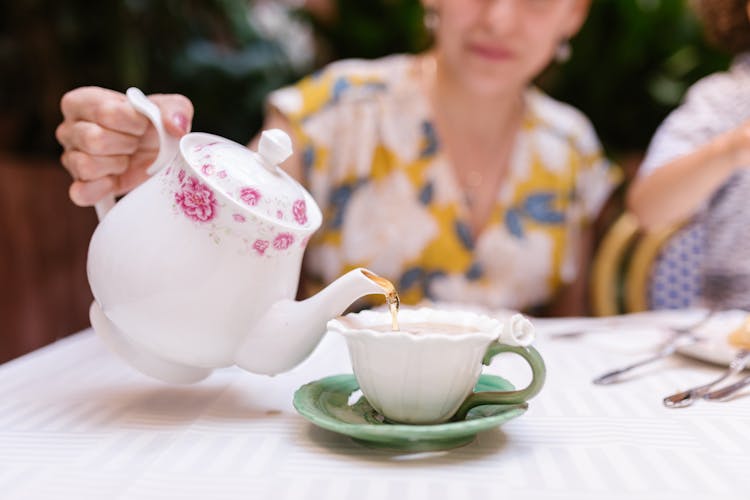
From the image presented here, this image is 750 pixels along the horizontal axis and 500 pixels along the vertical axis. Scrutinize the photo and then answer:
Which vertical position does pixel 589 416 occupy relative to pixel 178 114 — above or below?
below

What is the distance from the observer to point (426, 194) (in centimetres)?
137

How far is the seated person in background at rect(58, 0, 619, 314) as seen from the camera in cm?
137

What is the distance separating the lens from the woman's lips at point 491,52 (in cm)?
124

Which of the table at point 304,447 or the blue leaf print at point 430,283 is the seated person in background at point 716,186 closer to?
the blue leaf print at point 430,283

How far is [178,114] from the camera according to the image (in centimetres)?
66

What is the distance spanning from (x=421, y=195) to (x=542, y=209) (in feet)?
0.79

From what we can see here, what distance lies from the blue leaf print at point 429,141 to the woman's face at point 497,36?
0.11 m

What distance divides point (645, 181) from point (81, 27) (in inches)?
67.0

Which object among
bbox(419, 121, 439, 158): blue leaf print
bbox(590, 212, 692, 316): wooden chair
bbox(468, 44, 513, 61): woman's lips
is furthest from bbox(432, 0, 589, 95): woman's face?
bbox(590, 212, 692, 316): wooden chair

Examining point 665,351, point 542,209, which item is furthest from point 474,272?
point 665,351

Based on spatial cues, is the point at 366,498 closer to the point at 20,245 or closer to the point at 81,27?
the point at 20,245

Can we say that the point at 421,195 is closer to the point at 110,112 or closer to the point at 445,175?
the point at 445,175

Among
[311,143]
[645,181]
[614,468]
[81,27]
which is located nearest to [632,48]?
[645,181]

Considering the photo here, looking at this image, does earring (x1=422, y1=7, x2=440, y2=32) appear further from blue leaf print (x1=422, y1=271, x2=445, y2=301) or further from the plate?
the plate
